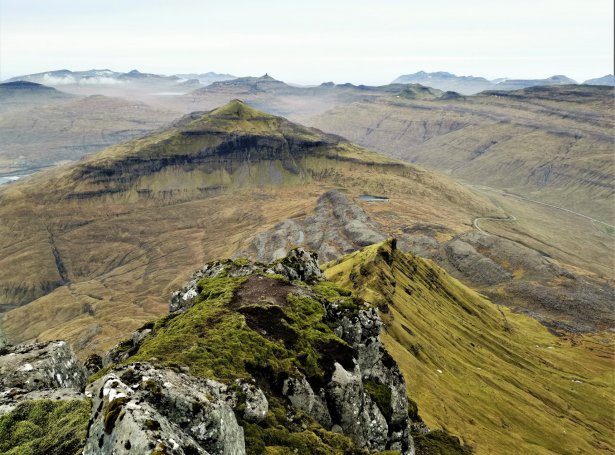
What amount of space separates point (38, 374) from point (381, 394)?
3725 cm

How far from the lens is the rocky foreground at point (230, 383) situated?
81.7ft

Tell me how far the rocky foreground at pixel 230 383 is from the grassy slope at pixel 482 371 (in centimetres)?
4969

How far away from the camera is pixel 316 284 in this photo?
7075 cm

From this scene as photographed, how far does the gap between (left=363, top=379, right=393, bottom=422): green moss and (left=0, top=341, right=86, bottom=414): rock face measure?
32.4 meters

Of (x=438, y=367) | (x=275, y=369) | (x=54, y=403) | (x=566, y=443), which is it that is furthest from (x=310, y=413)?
(x=566, y=443)

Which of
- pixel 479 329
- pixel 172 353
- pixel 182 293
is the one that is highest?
pixel 172 353

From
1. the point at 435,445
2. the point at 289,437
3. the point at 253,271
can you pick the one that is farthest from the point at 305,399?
the point at 435,445

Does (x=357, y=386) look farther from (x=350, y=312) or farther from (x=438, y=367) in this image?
(x=438, y=367)

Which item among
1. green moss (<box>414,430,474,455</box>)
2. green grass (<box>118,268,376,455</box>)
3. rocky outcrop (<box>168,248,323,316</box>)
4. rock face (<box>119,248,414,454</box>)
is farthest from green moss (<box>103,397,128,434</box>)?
green moss (<box>414,430,474,455</box>)

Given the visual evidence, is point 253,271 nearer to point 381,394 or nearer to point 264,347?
point 264,347

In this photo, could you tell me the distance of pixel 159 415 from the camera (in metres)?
22.4

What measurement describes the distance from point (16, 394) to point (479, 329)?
179m

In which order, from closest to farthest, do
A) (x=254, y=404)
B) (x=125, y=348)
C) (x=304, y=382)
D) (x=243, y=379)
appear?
1. (x=254, y=404)
2. (x=243, y=379)
3. (x=304, y=382)
4. (x=125, y=348)

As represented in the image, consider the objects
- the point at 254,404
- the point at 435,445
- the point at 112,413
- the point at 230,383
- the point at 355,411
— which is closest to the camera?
the point at 112,413
